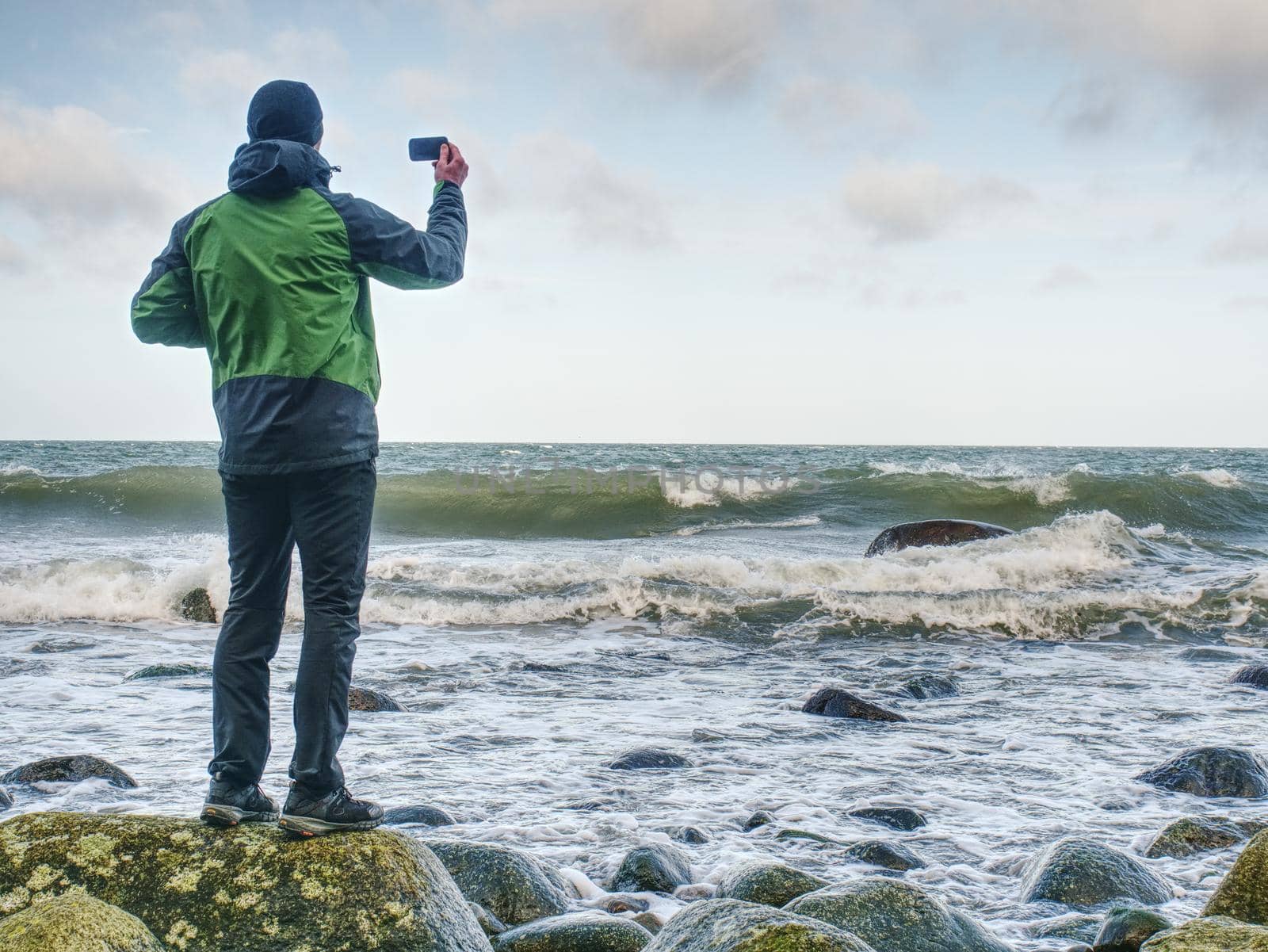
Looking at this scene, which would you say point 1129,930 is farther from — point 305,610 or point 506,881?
point 305,610

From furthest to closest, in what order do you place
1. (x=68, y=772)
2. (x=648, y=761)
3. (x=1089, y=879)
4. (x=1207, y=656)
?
(x=1207, y=656)
(x=648, y=761)
(x=68, y=772)
(x=1089, y=879)

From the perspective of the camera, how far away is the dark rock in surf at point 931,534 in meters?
13.9

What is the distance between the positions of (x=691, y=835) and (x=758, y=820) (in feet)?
A: 1.06

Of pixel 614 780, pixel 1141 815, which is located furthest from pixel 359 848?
pixel 1141 815

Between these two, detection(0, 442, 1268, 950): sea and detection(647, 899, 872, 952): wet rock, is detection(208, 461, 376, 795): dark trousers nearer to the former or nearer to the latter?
detection(647, 899, 872, 952): wet rock

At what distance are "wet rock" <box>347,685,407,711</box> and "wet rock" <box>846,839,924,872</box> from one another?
10.5 feet

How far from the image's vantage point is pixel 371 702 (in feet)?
19.7

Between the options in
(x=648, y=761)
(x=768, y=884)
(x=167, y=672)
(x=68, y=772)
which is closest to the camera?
(x=768, y=884)

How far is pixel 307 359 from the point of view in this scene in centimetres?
253

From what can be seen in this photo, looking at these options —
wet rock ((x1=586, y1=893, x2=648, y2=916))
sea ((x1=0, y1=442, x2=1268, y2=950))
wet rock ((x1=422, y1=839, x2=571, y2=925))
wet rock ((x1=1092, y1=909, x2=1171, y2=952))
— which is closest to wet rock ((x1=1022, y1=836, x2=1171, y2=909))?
sea ((x1=0, y1=442, x2=1268, y2=950))

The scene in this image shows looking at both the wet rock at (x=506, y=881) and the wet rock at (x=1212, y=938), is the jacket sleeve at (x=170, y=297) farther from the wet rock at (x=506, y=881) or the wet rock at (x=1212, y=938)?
the wet rock at (x=1212, y=938)

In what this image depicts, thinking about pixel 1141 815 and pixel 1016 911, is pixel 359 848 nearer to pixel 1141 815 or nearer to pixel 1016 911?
pixel 1016 911

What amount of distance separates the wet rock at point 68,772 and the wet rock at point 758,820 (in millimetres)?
2649

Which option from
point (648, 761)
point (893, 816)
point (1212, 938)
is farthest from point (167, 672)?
point (1212, 938)
